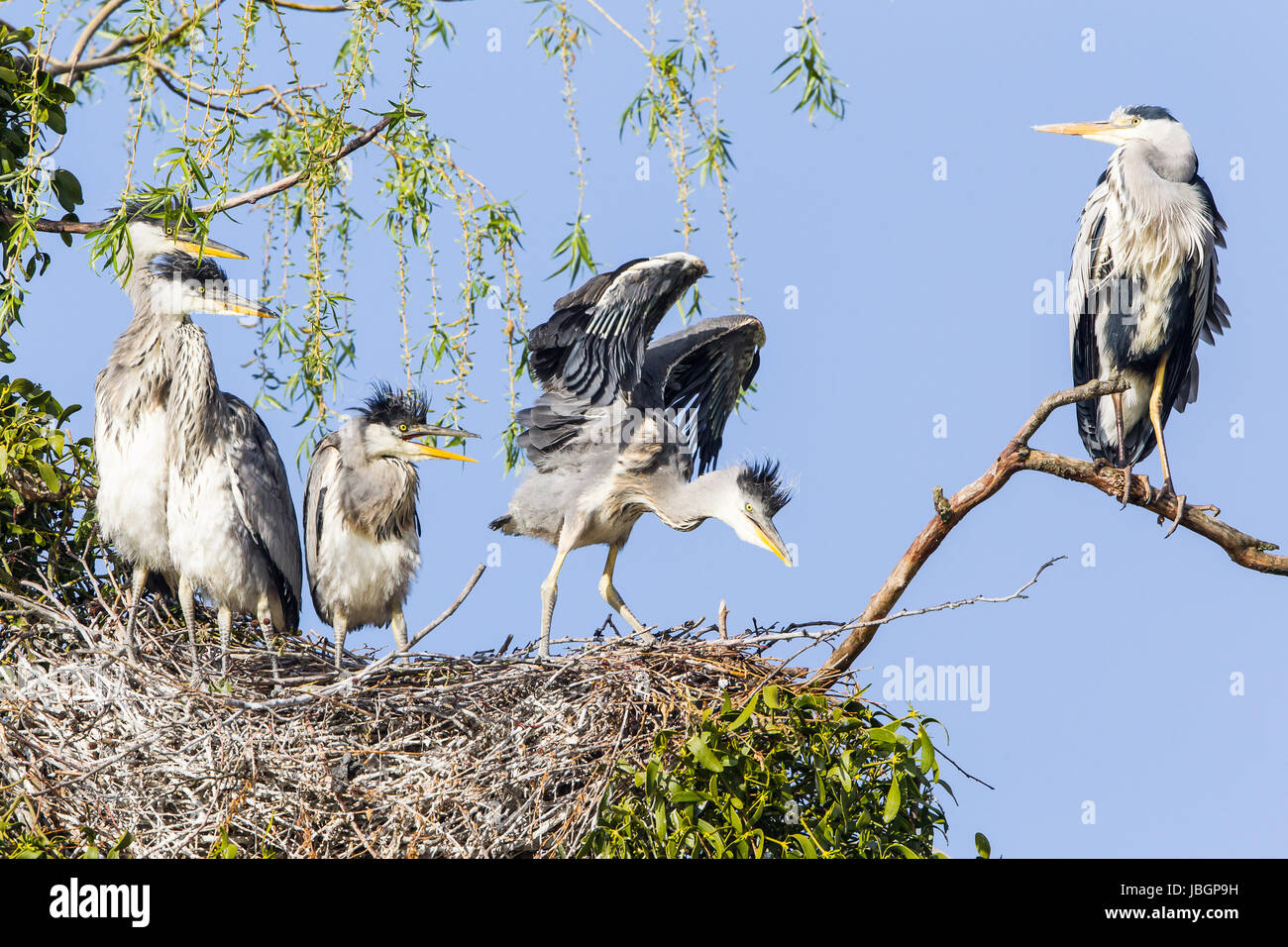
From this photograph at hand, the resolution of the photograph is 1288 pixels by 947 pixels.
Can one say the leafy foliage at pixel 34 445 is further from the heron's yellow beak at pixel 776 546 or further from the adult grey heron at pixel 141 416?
the heron's yellow beak at pixel 776 546

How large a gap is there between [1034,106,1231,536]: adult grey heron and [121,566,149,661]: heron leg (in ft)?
9.87

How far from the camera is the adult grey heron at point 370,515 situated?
4582 mm

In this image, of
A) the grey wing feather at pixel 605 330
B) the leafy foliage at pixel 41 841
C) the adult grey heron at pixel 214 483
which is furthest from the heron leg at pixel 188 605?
the grey wing feather at pixel 605 330

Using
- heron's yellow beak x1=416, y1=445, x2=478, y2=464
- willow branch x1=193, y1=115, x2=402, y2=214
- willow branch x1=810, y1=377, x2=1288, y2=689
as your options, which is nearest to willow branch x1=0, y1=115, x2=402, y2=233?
willow branch x1=193, y1=115, x2=402, y2=214

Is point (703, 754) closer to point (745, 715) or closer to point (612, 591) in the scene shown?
point (745, 715)

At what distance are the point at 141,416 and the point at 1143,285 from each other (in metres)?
3.12

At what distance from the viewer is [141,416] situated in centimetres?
439

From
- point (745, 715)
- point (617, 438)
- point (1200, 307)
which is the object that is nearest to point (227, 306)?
point (617, 438)

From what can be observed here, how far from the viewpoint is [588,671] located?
3773mm

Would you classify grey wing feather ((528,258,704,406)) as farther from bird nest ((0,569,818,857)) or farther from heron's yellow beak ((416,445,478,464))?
bird nest ((0,569,818,857))

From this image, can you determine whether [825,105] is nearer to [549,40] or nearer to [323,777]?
[549,40]

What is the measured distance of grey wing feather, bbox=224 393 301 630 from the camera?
14.7ft

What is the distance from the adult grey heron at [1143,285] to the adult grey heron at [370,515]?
2064mm
